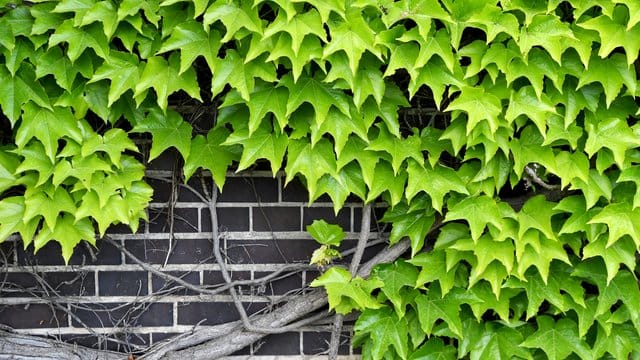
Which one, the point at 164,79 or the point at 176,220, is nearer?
the point at 164,79

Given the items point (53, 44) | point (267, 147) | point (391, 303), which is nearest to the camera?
point (53, 44)

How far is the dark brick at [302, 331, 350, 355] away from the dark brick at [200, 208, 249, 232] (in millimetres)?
443

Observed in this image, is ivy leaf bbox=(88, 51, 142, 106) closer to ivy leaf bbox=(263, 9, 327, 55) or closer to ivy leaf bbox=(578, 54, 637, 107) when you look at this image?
ivy leaf bbox=(263, 9, 327, 55)

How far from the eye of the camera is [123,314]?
2.36 m

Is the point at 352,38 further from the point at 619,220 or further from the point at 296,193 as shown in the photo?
the point at 619,220

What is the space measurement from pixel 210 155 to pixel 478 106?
2.69ft

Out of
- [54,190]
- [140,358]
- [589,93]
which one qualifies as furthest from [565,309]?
[54,190]

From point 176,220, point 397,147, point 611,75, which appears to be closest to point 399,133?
point 397,147

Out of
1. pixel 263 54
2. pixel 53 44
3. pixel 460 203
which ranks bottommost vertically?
pixel 460 203

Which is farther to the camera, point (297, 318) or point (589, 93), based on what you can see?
point (297, 318)

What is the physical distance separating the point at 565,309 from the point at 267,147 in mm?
1045

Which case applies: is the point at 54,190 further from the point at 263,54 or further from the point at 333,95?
the point at 333,95

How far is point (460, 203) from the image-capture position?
2014 millimetres

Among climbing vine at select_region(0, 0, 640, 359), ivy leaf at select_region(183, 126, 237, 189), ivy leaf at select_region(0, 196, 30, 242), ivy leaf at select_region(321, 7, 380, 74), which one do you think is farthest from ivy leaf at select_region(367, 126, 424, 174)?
ivy leaf at select_region(0, 196, 30, 242)
